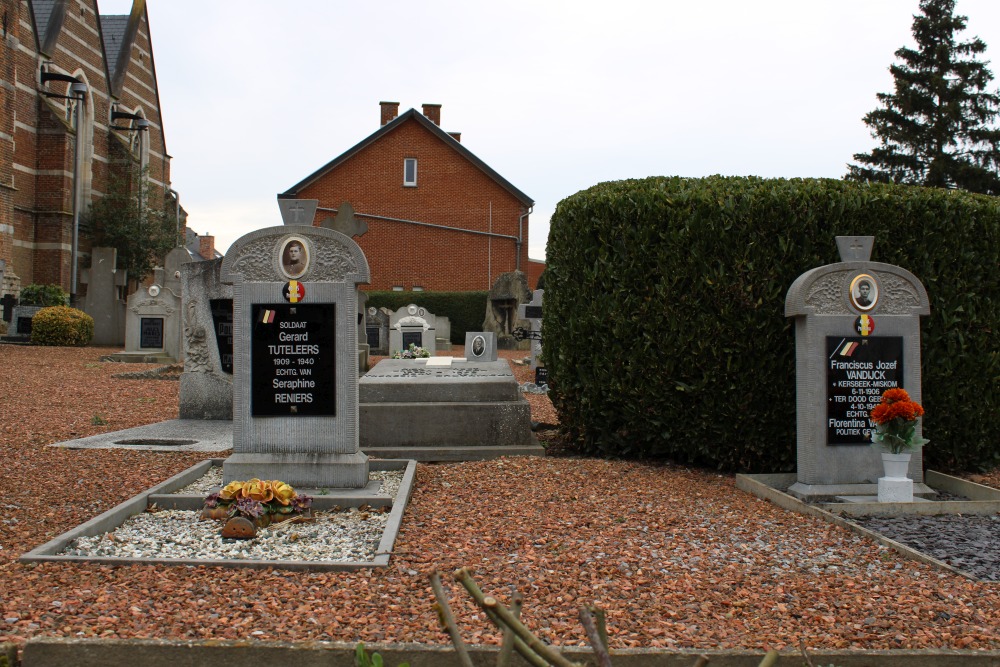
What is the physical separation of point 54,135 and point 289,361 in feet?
89.8

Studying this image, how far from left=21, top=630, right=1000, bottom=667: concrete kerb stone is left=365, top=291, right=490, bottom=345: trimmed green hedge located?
92.0 ft

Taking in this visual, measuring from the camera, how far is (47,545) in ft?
14.3

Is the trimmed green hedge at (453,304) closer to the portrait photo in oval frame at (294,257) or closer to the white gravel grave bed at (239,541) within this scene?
the portrait photo in oval frame at (294,257)

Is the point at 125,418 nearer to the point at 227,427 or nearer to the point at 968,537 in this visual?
the point at 227,427

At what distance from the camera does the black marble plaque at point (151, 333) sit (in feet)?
58.4

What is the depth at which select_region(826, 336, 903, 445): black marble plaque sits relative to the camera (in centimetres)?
646

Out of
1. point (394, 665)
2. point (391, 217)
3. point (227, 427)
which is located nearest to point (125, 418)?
point (227, 427)

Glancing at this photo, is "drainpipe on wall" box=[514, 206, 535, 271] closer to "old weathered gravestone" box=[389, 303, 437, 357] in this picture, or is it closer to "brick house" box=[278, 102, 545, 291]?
"brick house" box=[278, 102, 545, 291]

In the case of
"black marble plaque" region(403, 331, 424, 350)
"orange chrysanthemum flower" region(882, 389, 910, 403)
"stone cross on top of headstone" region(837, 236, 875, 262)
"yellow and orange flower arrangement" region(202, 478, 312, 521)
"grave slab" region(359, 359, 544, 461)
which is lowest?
"yellow and orange flower arrangement" region(202, 478, 312, 521)

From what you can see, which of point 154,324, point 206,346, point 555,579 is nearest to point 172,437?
point 206,346

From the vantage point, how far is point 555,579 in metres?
4.06

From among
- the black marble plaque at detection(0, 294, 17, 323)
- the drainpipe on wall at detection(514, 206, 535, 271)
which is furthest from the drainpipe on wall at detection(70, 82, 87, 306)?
the drainpipe on wall at detection(514, 206, 535, 271)

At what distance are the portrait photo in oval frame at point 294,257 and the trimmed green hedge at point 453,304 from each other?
24936 mm

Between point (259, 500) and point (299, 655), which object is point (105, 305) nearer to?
point (259, 500)
